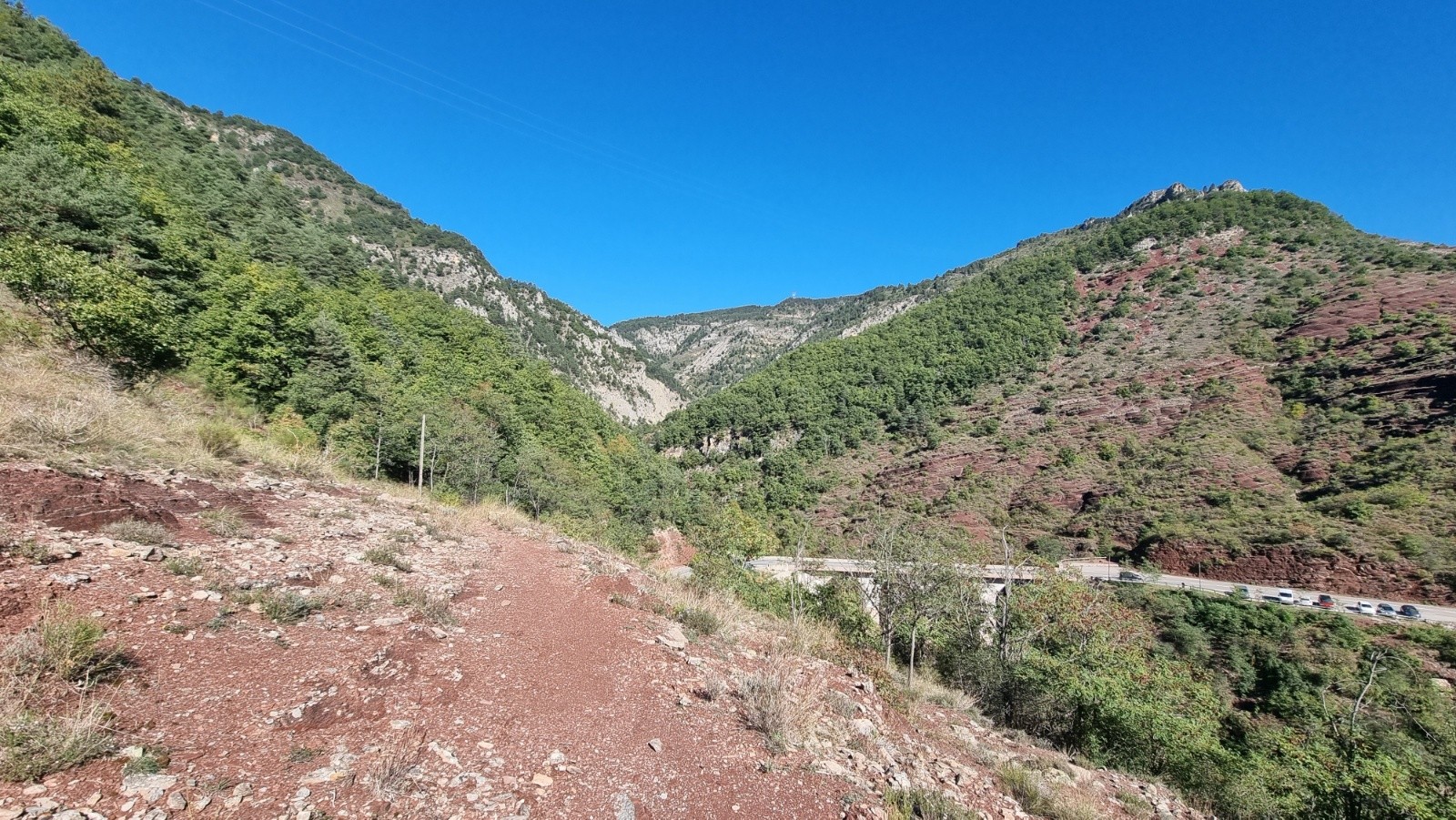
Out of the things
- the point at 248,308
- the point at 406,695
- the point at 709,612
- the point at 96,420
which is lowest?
the point at 709,612

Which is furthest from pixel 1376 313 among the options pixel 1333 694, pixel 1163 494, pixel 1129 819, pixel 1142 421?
pixel 1129 819

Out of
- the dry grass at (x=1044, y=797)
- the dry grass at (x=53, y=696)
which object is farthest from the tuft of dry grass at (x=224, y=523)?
the dry grass at (x=1044, y=797)

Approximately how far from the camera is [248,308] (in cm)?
1998

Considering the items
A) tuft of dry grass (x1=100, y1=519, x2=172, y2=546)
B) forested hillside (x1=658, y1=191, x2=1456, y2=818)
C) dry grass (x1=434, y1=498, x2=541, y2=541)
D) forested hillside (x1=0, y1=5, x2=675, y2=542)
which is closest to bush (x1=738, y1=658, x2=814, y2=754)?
tuft of dry grass (x1=100, y1=519, x2=172, y2=546)

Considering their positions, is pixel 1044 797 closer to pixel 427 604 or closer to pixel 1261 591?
pixel 427 604

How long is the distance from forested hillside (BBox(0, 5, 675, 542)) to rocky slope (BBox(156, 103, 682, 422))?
94.5 ft

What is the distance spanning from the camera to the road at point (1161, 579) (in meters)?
28.2

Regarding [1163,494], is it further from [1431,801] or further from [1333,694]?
[1431,801]

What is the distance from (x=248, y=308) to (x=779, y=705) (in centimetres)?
Answer: 2471

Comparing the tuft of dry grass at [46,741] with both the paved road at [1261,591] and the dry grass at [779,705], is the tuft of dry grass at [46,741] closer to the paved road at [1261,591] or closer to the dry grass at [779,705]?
the dry grass at [779,705]

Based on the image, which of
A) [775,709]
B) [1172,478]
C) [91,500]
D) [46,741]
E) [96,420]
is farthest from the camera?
[1172,478]

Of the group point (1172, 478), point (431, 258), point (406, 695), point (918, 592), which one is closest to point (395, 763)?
point (406, 695)

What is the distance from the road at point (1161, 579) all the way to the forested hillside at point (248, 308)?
42.6ft

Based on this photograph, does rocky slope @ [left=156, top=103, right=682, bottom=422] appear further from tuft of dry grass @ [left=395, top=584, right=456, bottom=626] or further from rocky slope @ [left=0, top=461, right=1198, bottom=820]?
tuft of dry grass @ [left=395, top=584, right=456, bottom=626]
